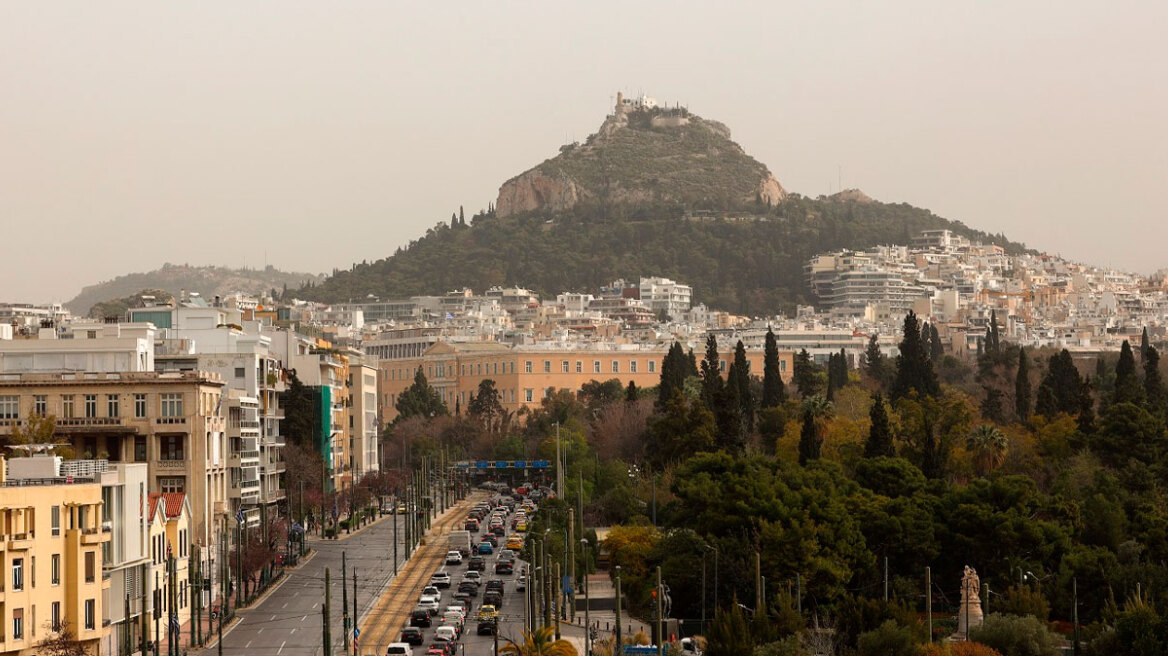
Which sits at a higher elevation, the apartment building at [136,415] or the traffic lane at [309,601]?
the apartment building at [136,415]

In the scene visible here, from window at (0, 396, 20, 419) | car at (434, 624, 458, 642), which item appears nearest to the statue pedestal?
car at (434, 624, 458, 642)

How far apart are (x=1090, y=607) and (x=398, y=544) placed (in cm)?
4005

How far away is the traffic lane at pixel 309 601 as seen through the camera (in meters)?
71.9

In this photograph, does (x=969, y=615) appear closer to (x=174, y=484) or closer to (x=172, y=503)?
(x=172, y=503)

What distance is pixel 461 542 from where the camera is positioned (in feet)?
362

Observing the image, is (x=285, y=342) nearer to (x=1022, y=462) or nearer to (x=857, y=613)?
(x=1022, y=462)

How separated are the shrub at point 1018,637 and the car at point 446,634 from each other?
1687 centimetres

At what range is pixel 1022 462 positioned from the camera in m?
108

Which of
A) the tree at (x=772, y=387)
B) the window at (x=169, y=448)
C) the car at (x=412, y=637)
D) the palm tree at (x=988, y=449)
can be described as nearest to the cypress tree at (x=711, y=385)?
the tree at (x=772, y=387)

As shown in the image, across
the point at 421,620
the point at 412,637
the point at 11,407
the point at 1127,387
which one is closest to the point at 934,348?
the point at 1127,387

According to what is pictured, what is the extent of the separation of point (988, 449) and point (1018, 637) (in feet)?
136

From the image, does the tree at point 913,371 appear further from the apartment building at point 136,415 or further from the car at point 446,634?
the car at point 446,634

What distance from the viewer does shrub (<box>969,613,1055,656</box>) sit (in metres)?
67.6

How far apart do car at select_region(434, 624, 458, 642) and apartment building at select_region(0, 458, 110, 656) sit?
35.4ft
